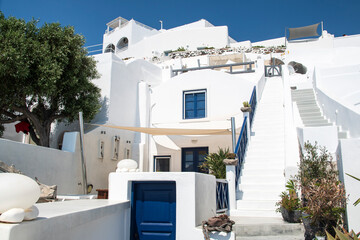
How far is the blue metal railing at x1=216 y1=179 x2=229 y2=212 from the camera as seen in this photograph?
750 cm

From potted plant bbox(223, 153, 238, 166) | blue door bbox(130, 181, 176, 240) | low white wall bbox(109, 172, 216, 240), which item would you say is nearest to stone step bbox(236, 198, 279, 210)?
potted plant bbox(223, 153, 238, 166)

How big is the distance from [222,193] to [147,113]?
9.05m

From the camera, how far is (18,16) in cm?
1182

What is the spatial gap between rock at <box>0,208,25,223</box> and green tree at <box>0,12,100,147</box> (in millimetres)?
8680

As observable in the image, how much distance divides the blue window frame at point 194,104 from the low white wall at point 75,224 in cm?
999

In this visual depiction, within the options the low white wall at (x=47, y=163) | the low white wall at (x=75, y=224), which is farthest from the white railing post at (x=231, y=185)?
the low white wall at (x=47, y=163)

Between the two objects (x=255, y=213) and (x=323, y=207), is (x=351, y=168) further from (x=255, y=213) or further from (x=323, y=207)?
(x=255, y=213)

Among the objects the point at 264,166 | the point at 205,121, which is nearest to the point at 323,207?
the point at 264,166

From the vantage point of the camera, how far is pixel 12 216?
10.2ft

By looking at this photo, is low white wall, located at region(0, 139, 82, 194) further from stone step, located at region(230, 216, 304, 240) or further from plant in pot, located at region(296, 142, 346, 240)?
plant in pot, located at region(296, 142, 346, 240)

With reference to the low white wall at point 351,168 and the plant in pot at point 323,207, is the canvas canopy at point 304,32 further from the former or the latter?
the plant in pot at point 323,207

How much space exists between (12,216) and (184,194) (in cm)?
311

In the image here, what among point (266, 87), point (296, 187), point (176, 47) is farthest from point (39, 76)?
point (176, 47)

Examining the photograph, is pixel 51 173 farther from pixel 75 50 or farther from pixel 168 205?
pixel 168 205
